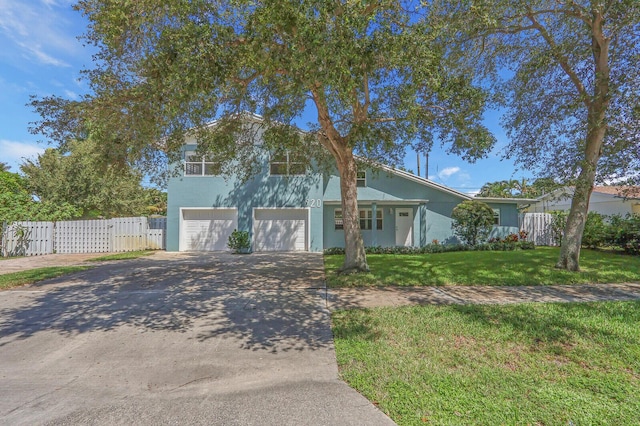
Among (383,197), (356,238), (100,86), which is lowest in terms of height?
(356,238)

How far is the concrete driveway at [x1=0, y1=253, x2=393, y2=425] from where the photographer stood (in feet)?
9.29

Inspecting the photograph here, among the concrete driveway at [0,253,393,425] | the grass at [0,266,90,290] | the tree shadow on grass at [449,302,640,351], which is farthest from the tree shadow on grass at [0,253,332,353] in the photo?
the tree shadow on grass at [449,302,640,351]

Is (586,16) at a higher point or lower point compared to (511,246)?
higher

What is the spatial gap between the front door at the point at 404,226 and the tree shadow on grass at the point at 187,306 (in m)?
8.92

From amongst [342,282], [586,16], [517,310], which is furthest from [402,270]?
[586,16]

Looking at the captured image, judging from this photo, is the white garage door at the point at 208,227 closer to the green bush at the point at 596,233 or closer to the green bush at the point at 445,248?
the green bush at the point at 445,248

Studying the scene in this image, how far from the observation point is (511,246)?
15453 mm

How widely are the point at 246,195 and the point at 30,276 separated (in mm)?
8839

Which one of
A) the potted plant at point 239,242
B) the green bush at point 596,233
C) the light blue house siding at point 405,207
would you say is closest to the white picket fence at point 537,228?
the light blue house siding at point 405,207

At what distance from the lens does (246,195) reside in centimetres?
1623

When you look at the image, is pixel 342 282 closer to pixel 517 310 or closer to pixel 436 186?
pixel 517 310

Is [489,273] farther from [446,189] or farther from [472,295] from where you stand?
[446,189]

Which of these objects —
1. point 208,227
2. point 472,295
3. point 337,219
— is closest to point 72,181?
point 208,227

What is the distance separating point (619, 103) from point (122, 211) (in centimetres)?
2629
